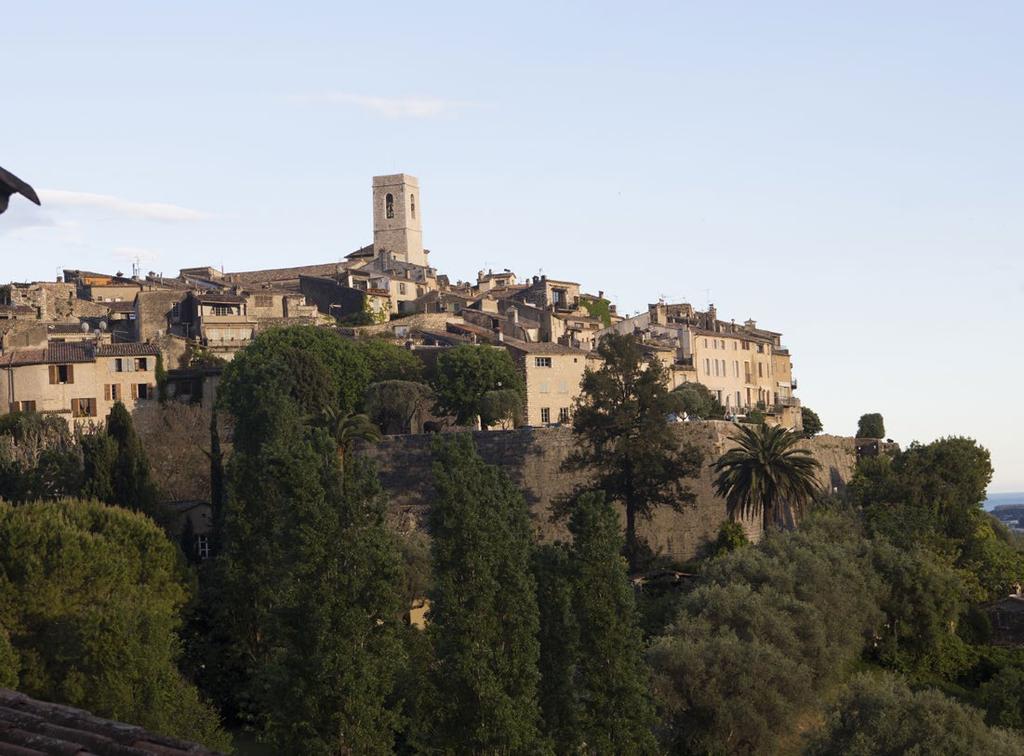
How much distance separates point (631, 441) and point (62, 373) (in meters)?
33.3

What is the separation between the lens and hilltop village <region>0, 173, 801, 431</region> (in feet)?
267

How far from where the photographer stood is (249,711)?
45.6 metres

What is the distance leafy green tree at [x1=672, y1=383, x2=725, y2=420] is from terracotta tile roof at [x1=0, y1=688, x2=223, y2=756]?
212 ft

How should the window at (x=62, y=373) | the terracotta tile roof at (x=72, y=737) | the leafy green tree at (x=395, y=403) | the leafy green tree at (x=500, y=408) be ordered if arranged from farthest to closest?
the window at (x=62, y=373)
the leafy green tree at (x=395, y=403)
the leafy green tree at (x=500, y=408)
the terracotta tile roof at (x=72, y=737)

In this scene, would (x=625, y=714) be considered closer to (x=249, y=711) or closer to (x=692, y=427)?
(x=249, y=711)

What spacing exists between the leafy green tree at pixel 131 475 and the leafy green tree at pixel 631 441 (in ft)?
48.7

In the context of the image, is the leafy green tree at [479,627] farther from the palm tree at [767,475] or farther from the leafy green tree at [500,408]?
the leafy green tree at [500,408]

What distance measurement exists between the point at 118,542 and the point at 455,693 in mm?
18742

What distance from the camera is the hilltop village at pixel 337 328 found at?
81.4m

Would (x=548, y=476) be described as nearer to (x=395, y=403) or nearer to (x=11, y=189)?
(x=395, y=403)

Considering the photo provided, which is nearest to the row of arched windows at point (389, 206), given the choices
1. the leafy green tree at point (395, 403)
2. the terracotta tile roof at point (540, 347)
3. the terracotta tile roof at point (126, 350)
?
the terracotta tile roof at point (540, 347)

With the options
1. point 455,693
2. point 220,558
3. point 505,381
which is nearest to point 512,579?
point 455,693

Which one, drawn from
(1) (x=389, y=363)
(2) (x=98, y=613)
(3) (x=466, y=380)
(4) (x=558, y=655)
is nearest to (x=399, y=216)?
(1) (x=389, y=363)

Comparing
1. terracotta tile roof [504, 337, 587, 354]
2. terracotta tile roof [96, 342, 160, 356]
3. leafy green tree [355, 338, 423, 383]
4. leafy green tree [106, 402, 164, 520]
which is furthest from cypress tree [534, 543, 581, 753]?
terracotta tile roof [96, 342, 160, 356]
